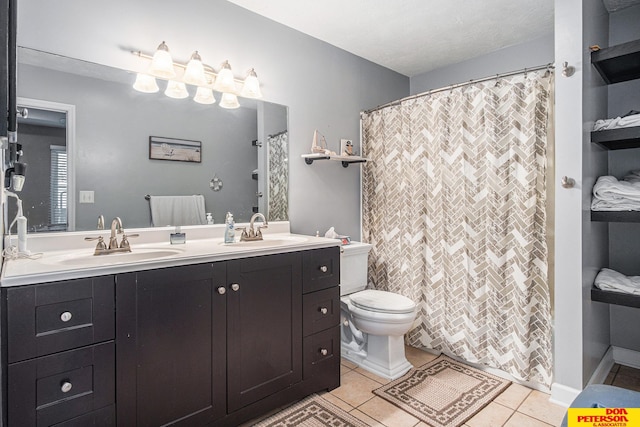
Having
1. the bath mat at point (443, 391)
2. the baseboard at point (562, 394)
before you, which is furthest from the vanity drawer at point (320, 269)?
the baseboard at point (562, 394)

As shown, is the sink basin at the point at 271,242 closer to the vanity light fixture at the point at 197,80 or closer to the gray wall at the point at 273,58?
the gray wall at the point at 273,58

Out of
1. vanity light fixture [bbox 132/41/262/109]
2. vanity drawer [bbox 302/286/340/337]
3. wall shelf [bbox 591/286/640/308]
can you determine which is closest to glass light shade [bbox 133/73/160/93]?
vanity light fixture [bbox 132/41/262/109]

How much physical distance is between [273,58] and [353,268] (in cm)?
165

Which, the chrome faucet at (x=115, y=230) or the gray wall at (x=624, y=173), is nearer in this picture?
the chrome faucet at (x=115, y=230)

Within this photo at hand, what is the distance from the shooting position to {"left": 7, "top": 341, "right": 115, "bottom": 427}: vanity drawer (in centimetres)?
114

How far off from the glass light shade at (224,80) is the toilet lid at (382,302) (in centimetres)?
163

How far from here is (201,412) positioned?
1.56 metres

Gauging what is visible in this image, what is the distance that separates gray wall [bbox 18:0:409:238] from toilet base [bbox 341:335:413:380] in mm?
966

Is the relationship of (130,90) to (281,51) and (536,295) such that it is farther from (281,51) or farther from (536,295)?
(536,295)

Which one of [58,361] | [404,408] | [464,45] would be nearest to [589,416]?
[404,408]

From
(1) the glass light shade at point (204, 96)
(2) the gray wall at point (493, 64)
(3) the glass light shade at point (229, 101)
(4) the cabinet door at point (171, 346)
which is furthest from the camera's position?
(2) the gray wall at point (493, 64)

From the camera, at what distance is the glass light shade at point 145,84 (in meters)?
1.95

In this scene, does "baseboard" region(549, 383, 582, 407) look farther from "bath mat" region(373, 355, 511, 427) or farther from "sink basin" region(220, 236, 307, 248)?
"sink basin" region(220, 236, 307, 248)

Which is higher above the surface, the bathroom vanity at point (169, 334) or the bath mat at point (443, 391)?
the bathroom vanity at point (169, 334)
